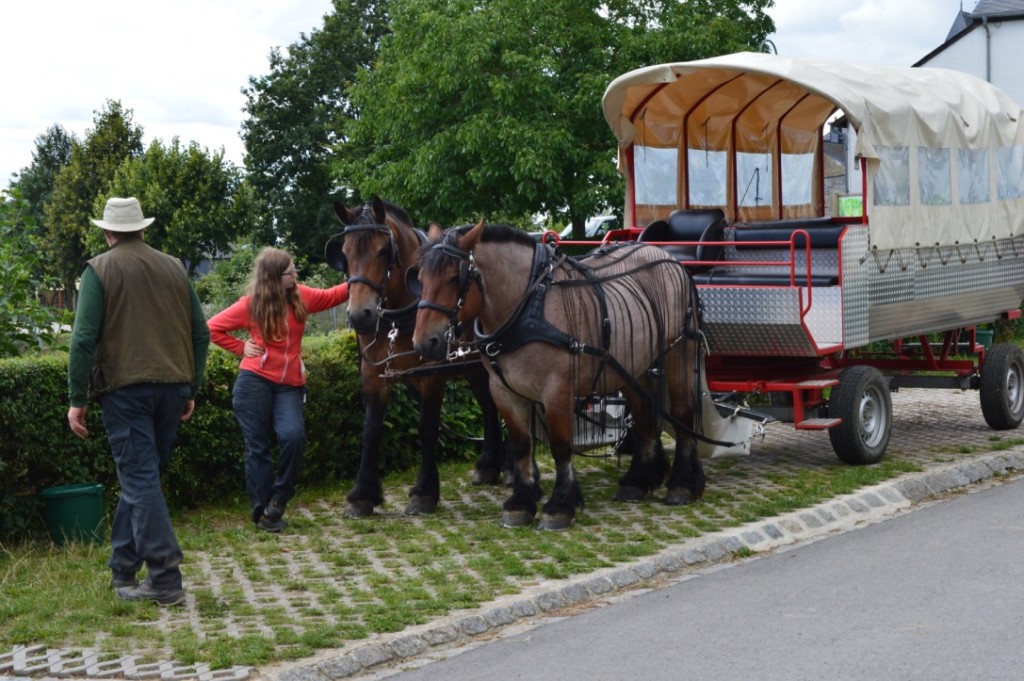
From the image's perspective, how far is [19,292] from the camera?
34.5ft

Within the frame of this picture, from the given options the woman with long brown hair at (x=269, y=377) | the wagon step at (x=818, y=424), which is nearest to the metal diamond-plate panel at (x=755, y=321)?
the wagon step at (x=818, y=424)

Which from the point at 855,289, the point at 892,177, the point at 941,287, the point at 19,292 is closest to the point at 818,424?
the point at 855,289

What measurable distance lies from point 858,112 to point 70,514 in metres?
6.68

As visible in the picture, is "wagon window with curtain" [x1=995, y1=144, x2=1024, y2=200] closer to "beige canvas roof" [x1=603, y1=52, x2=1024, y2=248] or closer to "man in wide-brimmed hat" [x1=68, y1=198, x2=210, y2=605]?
"beige canvas roof" [x1=603, y1=52, x2=1024, y2=248]

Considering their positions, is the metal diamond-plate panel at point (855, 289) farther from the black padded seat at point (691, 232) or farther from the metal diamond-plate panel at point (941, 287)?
the black padded seat at point (691, 232)

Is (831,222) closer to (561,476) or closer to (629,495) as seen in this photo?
(629,495)

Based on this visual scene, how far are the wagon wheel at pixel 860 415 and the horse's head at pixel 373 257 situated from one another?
377 centimetres

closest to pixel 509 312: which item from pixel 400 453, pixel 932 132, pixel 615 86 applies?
pixel 400 453

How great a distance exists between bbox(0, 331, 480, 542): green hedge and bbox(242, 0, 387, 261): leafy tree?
43.7 metres

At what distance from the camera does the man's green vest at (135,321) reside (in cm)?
682

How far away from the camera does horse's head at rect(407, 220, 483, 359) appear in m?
8.25

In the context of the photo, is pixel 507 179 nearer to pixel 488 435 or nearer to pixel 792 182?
pixel 792 182

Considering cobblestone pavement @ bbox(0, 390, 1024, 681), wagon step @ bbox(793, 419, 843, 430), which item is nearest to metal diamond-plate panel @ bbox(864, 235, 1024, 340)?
wagon step @ bbox(793, 419, 843, 430)

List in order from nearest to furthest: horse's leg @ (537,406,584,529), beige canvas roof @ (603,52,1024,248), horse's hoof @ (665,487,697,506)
A: horse's leg @ (537,406,584,529)
horse's hoof @ (665,487,697,506)
beige canvas roof @ (603,52,1024,248)
